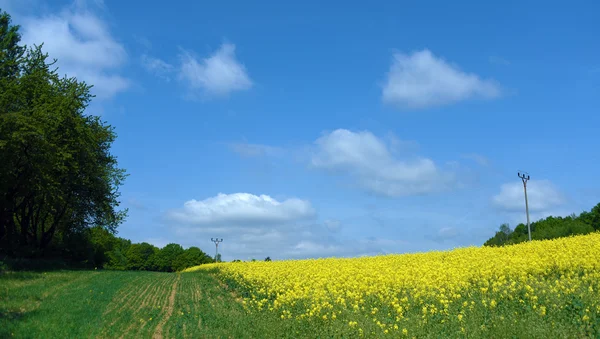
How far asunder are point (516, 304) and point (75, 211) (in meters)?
45.8

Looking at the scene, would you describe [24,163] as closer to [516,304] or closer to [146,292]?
[146,292]

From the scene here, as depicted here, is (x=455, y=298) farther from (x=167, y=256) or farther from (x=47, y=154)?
(x=167, y=256)

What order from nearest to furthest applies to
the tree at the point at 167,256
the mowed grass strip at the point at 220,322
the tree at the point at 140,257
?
the mowed grass strip at the point at 220,322
the tree at the point at 167,256
the tree at the point at 140,257

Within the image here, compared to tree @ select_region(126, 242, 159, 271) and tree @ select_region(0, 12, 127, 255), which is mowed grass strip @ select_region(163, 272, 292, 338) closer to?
tree @ select_region(0, 12, 127, 255)

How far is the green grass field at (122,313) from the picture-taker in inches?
617

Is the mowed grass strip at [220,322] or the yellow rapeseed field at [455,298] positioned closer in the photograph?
the yellow rapeseed field at [455,298]

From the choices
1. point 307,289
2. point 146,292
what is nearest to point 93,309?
point 146,292

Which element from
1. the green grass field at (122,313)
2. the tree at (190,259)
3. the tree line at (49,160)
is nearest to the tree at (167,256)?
the tree at (190,259)

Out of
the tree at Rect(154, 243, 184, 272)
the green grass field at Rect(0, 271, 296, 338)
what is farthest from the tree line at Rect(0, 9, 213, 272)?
the tree at Rect(154, 243, 184, 272)

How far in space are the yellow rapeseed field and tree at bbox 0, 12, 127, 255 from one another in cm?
2515

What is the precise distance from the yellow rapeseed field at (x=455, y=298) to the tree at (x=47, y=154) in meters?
25.2

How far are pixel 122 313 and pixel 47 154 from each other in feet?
80.5

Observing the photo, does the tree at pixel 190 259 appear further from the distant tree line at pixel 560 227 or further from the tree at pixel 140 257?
the distant tree line at pixel 560 227

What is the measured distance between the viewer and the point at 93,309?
66.4 ft
